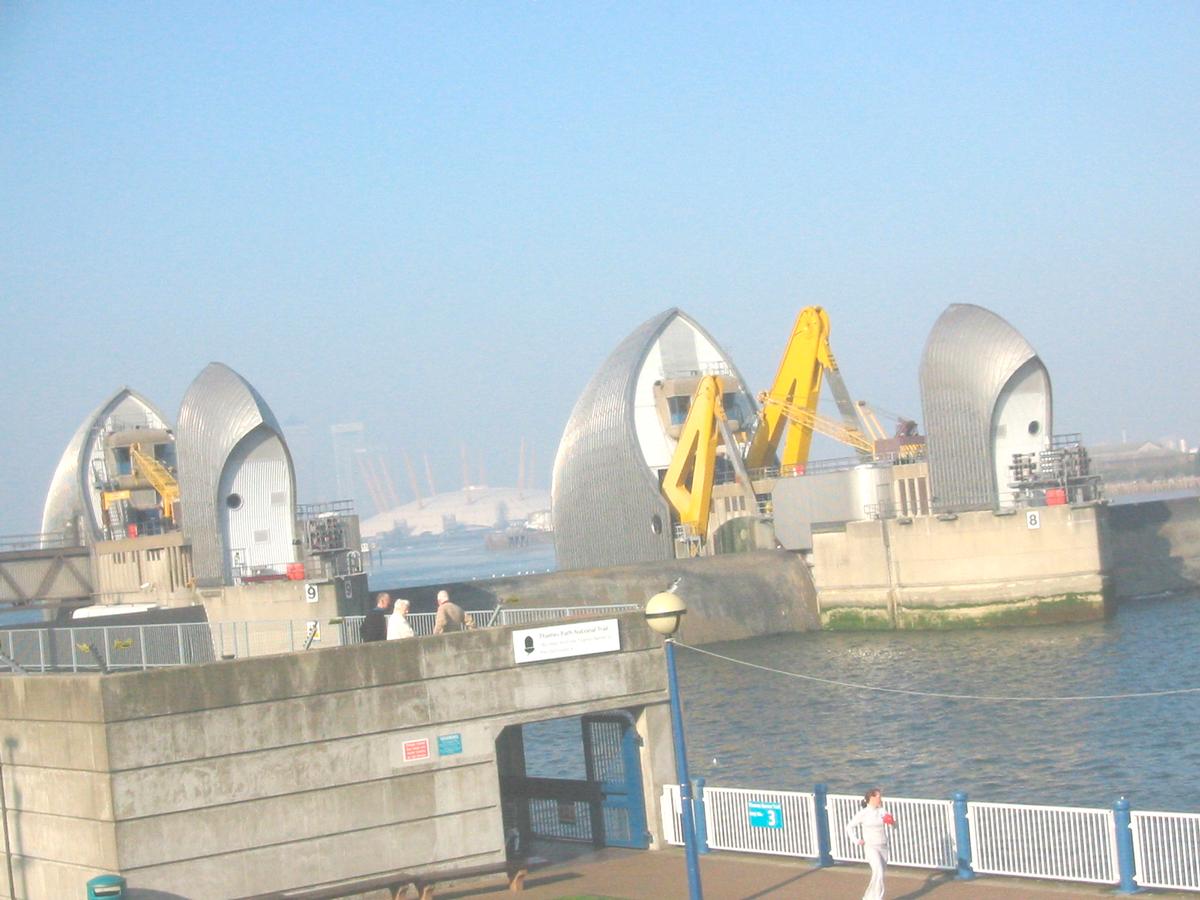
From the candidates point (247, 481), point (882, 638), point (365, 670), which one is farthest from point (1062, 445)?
point (365, 670)

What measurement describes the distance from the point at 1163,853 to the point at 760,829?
4.62 meters

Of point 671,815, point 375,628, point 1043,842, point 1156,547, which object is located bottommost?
point 1043,842

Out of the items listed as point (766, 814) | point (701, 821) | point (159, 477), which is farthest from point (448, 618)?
point (159, 477)

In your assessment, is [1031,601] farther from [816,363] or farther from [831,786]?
[831,786]

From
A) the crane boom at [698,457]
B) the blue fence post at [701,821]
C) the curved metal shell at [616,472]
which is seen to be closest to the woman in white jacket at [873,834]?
the blue fence post at [701,821]

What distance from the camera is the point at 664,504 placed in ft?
215

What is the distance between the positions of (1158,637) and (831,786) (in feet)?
70.4

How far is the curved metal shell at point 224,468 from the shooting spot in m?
52.7

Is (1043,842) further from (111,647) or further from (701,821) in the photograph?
(111,647)

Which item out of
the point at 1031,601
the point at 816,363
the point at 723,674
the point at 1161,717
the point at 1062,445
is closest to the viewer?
the point at 1161,717

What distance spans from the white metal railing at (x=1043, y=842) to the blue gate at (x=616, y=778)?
4091 mm

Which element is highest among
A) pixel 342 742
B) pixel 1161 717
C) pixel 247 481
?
pixel 247 481

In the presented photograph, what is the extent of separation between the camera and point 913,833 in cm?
1778

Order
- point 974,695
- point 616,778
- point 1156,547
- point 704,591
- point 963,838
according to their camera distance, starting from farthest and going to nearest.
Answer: point 1156,547
point 704,591
point 974,695
point 616,778
point 963,838
